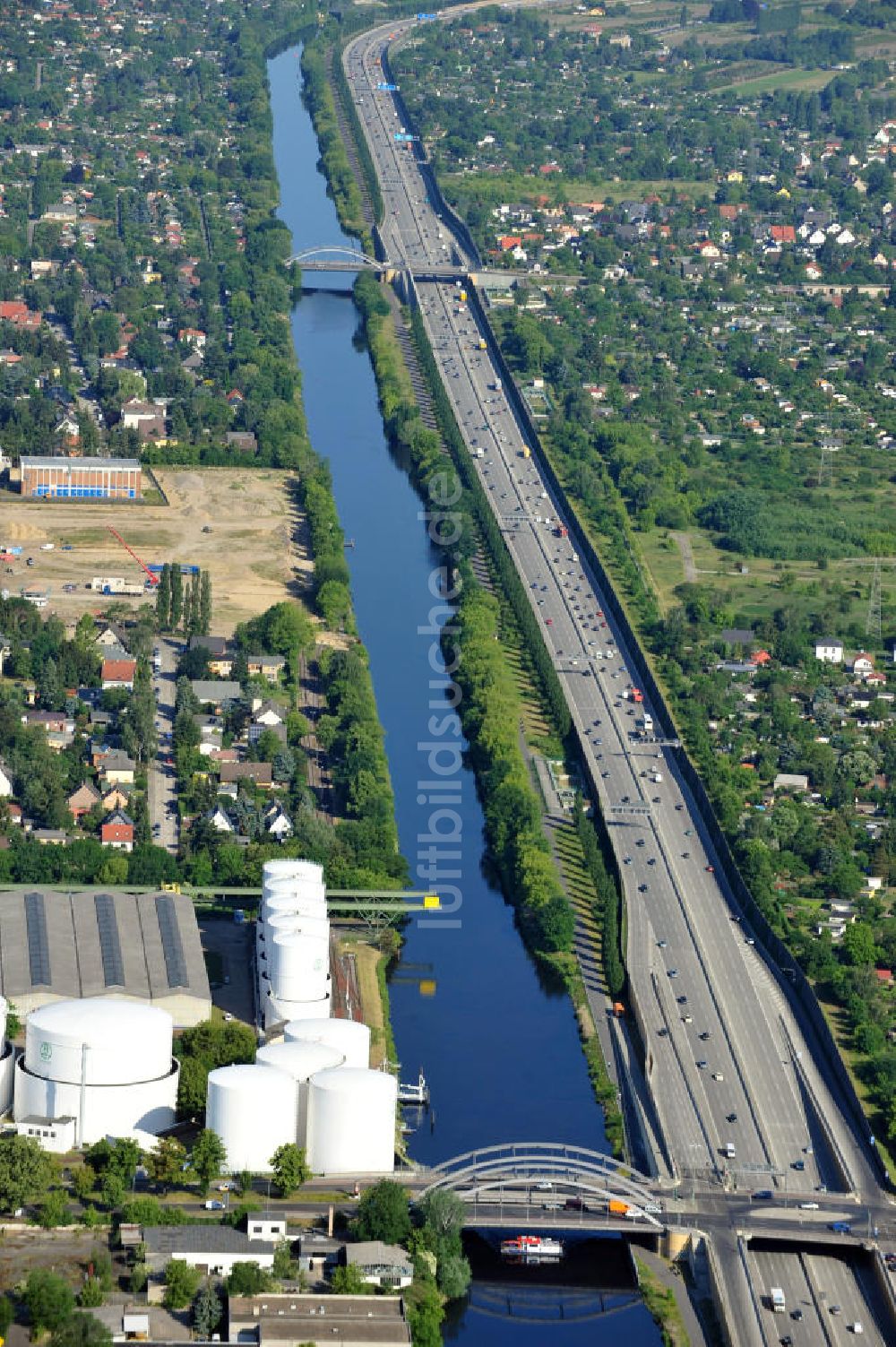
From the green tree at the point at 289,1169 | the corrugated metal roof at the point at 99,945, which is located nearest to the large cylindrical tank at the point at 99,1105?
the green tree at the point at 289,1169

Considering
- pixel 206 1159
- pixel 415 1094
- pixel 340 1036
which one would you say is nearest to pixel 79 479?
pixel 415 1094

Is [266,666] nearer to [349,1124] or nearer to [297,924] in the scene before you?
[297,924]

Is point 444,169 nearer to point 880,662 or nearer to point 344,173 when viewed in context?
point 344,173

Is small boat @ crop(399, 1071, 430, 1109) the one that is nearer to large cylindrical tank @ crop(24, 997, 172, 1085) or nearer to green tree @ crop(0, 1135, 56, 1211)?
large cylindrical tank @ crop(24, 997, 172, 1085)

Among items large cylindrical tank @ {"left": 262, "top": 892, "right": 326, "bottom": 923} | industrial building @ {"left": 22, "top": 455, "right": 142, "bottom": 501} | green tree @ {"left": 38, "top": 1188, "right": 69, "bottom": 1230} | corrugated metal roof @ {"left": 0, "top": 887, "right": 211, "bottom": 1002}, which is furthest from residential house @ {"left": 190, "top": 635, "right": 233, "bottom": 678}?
green tree @ {"left": 38, "top": 1188, "right": 69, "bottom": 1230}

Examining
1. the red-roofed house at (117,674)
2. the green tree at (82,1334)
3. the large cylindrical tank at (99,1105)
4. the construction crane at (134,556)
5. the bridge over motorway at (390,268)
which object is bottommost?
the green tree at (82,1334)

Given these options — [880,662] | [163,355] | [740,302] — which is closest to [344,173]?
[740,302]

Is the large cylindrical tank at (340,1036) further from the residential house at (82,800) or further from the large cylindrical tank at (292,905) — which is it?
the residential house at (82,800)
